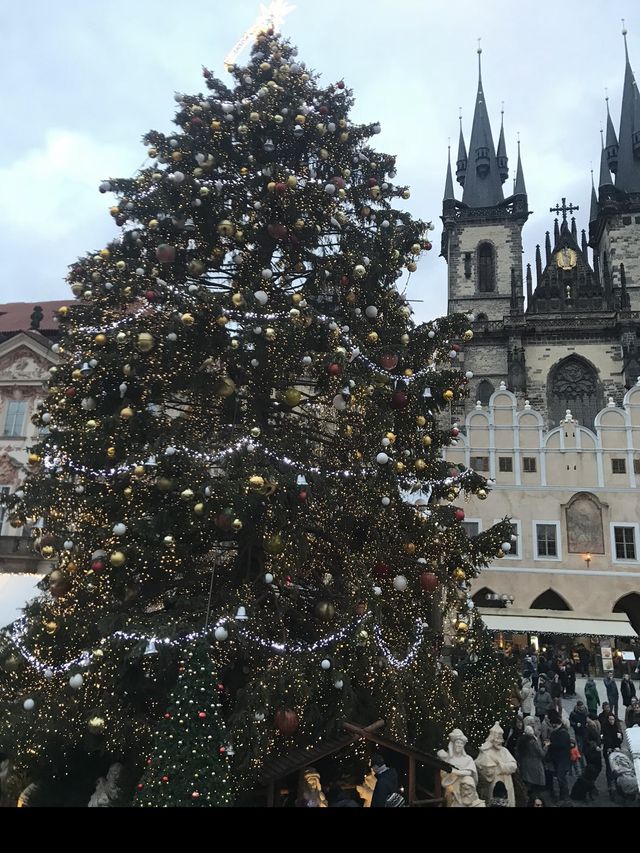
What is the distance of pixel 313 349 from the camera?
8.74 metres

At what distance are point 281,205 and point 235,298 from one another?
2.03 m

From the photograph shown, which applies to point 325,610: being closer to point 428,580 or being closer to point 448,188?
point 428,580

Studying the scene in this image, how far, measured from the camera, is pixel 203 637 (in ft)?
21.9

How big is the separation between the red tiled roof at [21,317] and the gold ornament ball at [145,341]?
683 inches

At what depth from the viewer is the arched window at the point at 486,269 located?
44.8m

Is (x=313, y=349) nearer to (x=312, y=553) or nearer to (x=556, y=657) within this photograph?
(x=312, y=553)

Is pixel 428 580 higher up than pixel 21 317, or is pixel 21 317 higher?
pixel 21 317

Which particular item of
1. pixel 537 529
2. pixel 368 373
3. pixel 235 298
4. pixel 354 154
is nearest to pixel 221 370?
pixel 235 298

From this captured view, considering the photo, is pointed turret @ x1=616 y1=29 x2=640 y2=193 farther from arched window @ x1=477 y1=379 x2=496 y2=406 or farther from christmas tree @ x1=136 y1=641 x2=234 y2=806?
christmas tree @ x1=136 y1=641 x2=234 y2=806

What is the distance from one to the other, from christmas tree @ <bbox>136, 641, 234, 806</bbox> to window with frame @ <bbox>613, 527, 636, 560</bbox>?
2025cm

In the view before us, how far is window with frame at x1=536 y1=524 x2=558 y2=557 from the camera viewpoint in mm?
23234

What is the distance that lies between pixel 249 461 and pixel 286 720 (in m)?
2.86

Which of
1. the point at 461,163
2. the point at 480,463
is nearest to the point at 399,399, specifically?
the point at 480,463

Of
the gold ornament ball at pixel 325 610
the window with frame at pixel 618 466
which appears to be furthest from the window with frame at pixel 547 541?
the gold ornament ball at pixel 325 610
